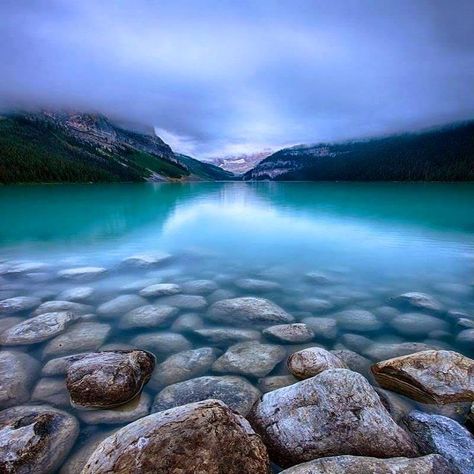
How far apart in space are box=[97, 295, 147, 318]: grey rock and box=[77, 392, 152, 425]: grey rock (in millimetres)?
4330

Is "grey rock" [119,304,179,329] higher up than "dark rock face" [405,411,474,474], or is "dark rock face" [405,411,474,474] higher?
"dark rock face" [405,411,474,474]

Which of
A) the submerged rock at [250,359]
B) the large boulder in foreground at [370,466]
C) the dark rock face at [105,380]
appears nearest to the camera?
the large boulder in foreground at [370,466]

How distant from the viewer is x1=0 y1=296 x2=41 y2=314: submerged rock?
32.2ft

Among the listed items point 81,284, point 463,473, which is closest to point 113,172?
point 81,284

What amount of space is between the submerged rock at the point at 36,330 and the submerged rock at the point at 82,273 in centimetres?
468

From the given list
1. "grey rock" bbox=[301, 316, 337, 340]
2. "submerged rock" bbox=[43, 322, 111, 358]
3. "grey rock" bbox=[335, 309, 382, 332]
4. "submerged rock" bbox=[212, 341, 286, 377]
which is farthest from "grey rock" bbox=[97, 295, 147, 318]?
"grey rock" bbox=[335, 309, 382, 332]

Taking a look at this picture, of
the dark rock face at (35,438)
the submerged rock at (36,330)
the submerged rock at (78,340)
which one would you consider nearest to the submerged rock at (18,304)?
the submerged rock at (36,330)

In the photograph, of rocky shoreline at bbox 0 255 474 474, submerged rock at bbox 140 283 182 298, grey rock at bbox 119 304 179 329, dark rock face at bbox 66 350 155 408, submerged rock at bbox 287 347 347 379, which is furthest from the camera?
submerged rock at bbox 140 283 182 298

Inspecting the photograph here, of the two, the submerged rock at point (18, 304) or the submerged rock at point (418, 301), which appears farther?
the submerged rock at point (418, 301)

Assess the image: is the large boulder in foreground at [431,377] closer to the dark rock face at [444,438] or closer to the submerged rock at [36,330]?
the dark rock face at [444,438]

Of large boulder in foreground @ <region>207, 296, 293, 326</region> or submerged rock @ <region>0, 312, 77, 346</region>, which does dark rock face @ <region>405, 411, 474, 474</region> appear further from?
submerged rock @ <region>0, 312, 77, 346</region>

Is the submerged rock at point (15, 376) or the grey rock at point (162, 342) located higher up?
the submerged rock at point (15, 376)

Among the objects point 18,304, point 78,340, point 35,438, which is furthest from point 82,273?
point 35,438

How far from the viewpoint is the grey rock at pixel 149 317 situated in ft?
29.8
